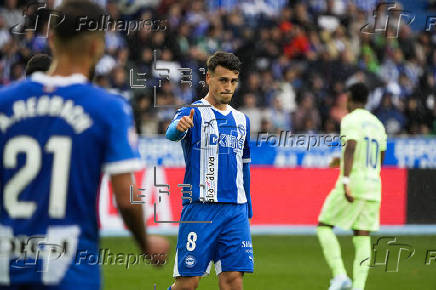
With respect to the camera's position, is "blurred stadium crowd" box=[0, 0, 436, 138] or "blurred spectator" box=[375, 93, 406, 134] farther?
"blurred spectator" box=[375, 93, 406, 134]

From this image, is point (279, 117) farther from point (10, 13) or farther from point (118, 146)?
point (118, 146)

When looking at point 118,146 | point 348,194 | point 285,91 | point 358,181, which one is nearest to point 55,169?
point 118,146

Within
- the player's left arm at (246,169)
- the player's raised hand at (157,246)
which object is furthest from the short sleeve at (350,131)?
the player's raised hand at (157,246)

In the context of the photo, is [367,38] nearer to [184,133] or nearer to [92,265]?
[184,133]

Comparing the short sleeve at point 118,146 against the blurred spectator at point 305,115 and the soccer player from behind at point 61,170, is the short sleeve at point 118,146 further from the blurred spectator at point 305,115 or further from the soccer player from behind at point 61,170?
the blurred spectator at point 305,115

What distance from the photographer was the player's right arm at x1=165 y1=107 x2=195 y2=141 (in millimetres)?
5820

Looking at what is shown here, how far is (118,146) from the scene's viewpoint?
133 inches

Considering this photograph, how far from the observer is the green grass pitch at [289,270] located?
30.1 feet

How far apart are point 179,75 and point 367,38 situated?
16.6ft

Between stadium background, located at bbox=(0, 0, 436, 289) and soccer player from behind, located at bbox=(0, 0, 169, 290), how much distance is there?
22.1 ft

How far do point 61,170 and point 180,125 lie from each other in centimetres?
259

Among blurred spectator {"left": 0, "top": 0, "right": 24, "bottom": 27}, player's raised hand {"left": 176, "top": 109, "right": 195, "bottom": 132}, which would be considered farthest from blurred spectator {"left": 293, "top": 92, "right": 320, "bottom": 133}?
player's raised hand {"left": 176, "top": 109, "right": 195, "bottom": 132}

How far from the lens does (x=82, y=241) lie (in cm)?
340

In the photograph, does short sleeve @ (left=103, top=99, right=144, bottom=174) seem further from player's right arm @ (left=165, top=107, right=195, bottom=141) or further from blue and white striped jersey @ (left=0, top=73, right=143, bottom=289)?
player's right arm @ (left=165, top=107, right=195, bottom=141)
